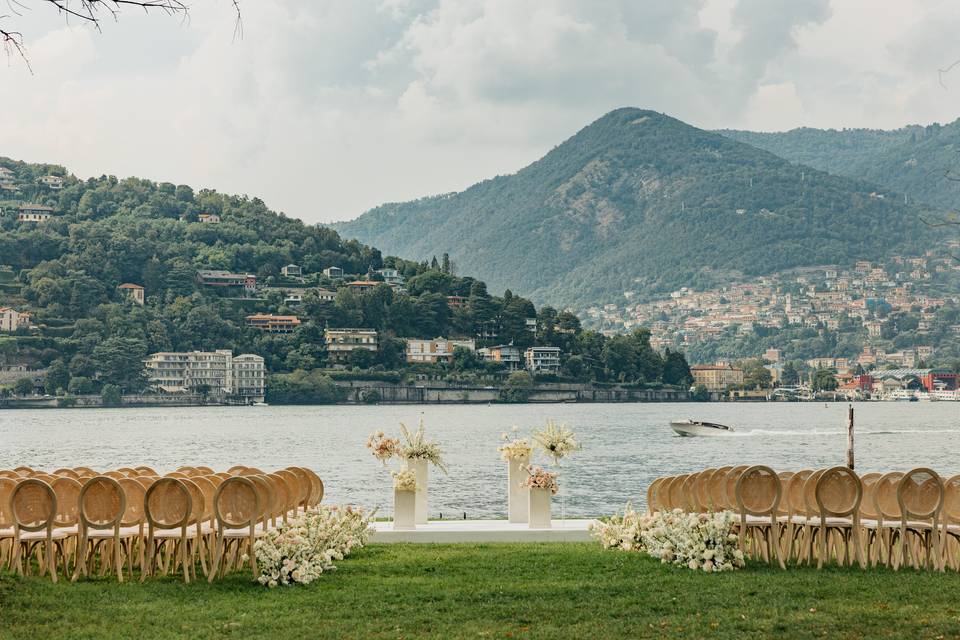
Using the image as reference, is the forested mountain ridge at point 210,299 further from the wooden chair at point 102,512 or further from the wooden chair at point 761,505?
the wooden chair at point 761,505

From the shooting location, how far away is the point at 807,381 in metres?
189

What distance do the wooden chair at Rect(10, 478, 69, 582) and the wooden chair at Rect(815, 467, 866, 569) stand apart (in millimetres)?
6216

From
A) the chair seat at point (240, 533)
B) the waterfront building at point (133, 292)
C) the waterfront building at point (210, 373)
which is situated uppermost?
the waterfront building at point (133, 292)

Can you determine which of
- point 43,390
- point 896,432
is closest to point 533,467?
point 896,432

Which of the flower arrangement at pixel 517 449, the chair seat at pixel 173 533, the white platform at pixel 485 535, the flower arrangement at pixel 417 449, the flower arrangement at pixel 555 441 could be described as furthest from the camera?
the flower arrangement at pixel 555 441

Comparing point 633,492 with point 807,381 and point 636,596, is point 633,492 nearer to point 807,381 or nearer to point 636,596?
point 636,596

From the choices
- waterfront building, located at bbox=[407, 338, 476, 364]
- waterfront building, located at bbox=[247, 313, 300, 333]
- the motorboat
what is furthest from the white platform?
waterfront building, located at bbox=[407, 338, 476, 364]

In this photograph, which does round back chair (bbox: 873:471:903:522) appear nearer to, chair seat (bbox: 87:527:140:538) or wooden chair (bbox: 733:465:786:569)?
wooden chair (bbox: 733:465:786:569)

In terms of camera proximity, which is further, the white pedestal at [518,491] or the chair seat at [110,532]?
the white pedestal at [518,491]

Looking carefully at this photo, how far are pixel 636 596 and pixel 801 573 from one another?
1730 mm

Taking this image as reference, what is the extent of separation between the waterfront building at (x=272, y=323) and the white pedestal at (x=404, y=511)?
423ft

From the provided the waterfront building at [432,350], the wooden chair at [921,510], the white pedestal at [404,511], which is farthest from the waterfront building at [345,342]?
the wooden chair at [921,510]

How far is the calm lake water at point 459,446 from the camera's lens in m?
39.9

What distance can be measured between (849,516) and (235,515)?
5.10 meters
